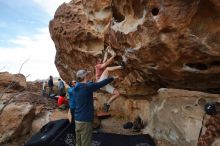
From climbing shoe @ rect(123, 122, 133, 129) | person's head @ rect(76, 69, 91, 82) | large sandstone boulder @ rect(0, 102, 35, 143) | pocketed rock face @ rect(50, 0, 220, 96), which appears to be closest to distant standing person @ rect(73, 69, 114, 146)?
person's head @ rect(76, 69, 91, 82)

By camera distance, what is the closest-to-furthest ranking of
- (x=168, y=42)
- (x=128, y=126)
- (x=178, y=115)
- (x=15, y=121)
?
(x=168, y=42) < (x=178, y=115) < (x=15, y=121) < (x=128, y=126)

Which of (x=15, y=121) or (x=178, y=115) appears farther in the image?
(x=15, y=121)

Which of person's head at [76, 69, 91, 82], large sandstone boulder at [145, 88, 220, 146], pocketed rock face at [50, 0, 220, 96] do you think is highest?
pocketed rock face at [50, 0, 220, 96]

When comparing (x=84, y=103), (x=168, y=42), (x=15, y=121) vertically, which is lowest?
(x=15, y=121)

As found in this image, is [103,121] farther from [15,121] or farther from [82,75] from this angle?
[82,75]

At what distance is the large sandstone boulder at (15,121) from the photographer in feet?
28.1

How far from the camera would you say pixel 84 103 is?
18.1 ft

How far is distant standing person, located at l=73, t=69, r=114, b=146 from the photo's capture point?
216 inches

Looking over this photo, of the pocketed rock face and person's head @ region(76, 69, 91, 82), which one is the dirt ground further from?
person's head @ region(76, 69, 91, 82)

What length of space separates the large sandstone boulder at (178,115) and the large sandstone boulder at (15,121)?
358cm

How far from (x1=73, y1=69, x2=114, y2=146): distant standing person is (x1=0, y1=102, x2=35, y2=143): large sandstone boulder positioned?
139 inches

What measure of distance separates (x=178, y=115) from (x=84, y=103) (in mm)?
2657

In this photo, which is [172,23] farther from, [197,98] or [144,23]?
[197,98]

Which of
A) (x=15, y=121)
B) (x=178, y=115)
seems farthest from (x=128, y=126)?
(x=15, y=121)
